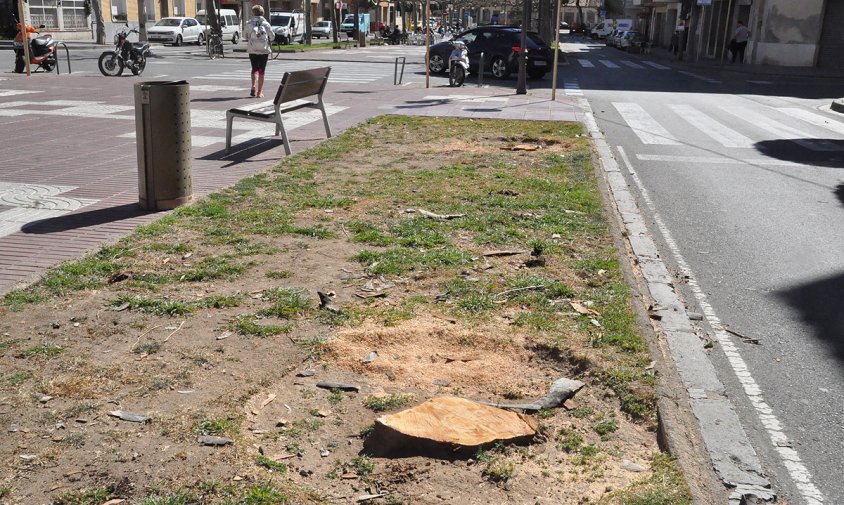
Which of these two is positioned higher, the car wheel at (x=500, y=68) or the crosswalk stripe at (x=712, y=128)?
the car wheel at (x=500, y=68)

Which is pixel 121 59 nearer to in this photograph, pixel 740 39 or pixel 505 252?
pixel 505 252

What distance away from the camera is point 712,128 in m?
15.9

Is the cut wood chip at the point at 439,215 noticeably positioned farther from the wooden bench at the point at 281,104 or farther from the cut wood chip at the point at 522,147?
the cut wood chip at the point at 522,147

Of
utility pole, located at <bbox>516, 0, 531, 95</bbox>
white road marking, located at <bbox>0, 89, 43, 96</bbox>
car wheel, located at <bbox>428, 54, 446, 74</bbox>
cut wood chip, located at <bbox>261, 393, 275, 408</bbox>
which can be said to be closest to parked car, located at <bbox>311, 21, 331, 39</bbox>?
car wheel, located at <bbox>428, 54, 446, 74</bbox>

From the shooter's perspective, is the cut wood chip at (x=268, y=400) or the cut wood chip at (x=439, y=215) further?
the cut wood chip at (x=439, y=215)

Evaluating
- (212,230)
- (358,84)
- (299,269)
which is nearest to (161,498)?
(299,269)

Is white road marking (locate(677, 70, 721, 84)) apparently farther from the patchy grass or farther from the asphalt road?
the patchy grass

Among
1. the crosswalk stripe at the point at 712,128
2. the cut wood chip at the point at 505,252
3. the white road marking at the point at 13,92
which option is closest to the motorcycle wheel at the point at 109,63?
the white road marking at the point at 13,92

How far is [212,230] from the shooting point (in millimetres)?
7133

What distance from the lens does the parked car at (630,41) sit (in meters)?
53.5

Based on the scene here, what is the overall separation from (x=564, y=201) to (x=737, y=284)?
7.92ft

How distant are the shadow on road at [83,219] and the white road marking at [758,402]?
4780 millimetres

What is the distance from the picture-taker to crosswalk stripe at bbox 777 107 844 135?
671 inches

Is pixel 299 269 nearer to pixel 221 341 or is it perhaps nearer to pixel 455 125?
pixel 221 341
